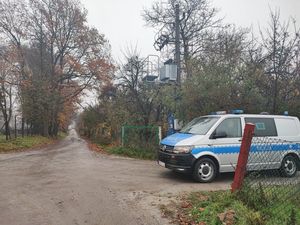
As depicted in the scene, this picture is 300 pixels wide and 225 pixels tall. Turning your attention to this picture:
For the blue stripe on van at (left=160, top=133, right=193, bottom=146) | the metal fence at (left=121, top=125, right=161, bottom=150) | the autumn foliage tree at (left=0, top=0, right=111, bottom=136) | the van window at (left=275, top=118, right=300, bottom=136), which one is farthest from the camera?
the autumn foliage tree at (left=0, top=0, right=111, bottom=136)

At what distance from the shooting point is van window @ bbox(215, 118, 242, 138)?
8.96m

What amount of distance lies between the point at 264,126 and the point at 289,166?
4.98 ft

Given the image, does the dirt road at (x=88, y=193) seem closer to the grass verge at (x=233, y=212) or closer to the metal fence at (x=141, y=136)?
the grass verge at (x=233, y=212)

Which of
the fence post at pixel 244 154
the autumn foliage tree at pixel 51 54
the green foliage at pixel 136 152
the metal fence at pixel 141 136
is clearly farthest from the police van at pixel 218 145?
the autumn foliage tree at pixel 51 54

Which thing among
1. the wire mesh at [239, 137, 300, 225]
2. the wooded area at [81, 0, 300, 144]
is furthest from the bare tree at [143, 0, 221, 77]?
the wire mesh at [239, 137, 300, 225]

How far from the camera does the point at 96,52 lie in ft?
105

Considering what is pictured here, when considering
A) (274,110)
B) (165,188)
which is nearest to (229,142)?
(165,188)

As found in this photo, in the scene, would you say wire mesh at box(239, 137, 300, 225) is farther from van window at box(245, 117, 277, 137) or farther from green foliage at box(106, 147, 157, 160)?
green foliage at box(106, 147, 157, 160)

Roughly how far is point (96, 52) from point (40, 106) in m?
8.03

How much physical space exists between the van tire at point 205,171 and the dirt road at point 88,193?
0.24 meters

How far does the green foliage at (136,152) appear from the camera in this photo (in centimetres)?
1424

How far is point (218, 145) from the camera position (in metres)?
8.77

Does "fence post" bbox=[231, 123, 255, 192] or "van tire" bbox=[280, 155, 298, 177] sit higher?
"fence post" bbox=[231, 123, 255, 192]

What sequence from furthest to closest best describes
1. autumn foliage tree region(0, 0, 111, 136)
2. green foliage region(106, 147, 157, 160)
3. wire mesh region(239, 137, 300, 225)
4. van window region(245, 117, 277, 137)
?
autumn foliage tree region(0, 0, 111, 136), green foliage region(106, 147, 157, 160), van window region(245, 117, 277, 137), wire mesh region(239, 137, 300, 225)
